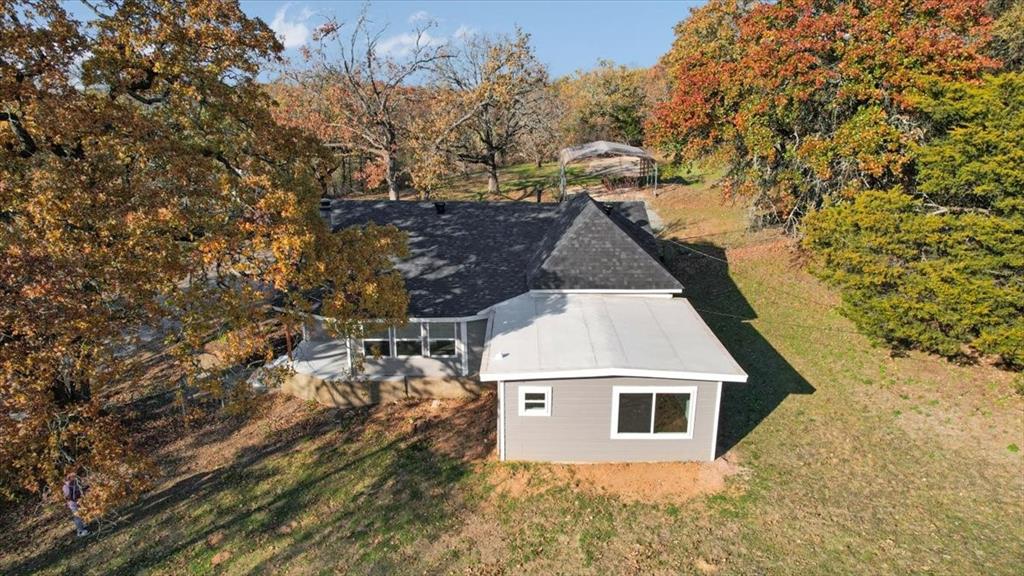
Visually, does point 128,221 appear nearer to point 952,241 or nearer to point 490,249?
point 490,249

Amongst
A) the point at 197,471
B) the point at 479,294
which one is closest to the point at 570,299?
the point at 479,294

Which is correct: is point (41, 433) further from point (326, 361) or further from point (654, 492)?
point (654, 492)

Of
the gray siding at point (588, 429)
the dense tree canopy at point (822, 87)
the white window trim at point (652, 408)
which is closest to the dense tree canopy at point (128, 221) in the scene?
the gray siding at point (588, 429)

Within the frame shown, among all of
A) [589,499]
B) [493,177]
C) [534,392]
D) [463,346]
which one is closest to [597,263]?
[463,346]

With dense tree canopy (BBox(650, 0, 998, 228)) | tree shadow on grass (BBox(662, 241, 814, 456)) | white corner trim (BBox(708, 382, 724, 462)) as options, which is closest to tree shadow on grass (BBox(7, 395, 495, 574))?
white corner trim (BBox(708, 382, 724, 462))

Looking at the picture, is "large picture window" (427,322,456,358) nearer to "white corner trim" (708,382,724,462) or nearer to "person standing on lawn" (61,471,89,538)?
"white corner trim" (708,382,724,462)
